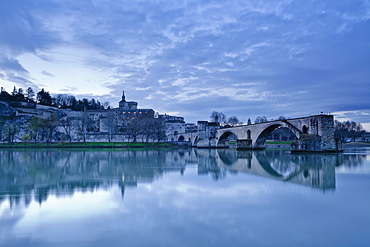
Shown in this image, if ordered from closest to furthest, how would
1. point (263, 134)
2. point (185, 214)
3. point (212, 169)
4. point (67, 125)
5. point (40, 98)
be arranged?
point (185, 214) < point (212, 169) < point (263, 134) < point (67, 125) < point (40, 98)

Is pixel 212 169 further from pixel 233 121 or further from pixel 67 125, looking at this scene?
pixel 233 121

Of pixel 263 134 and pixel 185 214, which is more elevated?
pixel 263 134

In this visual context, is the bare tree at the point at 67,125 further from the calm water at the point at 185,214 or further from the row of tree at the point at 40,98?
the calm water at the point at 185,214

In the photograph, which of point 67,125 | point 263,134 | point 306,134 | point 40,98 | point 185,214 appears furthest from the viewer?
point 40,98

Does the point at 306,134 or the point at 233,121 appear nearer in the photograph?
the point at 306,134

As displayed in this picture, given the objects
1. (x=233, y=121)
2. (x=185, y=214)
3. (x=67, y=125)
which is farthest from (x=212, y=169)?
(x=233, y=121)

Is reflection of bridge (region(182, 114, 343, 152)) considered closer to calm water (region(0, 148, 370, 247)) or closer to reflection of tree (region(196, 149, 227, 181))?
reflection of tree (region(196, 149, 227, 181))

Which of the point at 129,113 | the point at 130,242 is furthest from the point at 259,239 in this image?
the point at 129,113

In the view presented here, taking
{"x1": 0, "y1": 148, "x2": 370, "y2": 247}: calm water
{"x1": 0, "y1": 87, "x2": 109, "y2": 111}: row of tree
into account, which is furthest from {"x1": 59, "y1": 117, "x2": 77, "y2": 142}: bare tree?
{"x1": 0, "y1": 148, "x2": 370, "y2": 247}: calm water

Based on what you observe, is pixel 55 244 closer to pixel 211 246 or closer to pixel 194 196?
pixel 211 246

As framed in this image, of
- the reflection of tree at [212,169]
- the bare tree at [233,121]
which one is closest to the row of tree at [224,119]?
the bare tree at [233,121]

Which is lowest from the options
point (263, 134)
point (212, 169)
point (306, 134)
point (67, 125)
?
point (212, 169)

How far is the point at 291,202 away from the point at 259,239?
11.0 feet

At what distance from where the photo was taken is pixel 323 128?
2698cm
